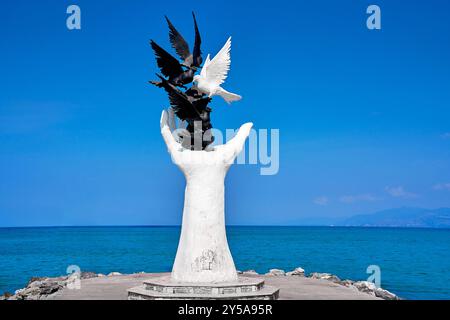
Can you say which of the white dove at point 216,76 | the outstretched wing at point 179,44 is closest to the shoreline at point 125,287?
the white dove at point 216,76

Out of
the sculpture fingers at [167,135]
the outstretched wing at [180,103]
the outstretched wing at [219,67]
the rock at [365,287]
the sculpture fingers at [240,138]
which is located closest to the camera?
the outstretched wing at [180,103]

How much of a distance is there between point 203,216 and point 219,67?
4.25 meters

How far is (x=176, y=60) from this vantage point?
15.9 metres

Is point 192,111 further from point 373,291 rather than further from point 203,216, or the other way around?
point 373,291

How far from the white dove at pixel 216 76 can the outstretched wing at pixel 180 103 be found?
2.28 ft

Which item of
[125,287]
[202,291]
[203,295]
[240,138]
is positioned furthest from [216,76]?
[125,287]

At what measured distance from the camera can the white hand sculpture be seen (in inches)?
595

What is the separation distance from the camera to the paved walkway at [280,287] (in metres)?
16.0

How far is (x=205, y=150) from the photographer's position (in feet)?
52.4

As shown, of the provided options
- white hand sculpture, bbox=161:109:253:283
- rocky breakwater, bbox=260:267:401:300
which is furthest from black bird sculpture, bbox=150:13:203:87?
rocky breakwater, bbox=260:267:401:300

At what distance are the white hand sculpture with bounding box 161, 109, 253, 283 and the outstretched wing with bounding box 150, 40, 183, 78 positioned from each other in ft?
5.33

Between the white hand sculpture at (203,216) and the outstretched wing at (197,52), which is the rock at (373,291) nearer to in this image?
the white hand sculpture at (203,216)
